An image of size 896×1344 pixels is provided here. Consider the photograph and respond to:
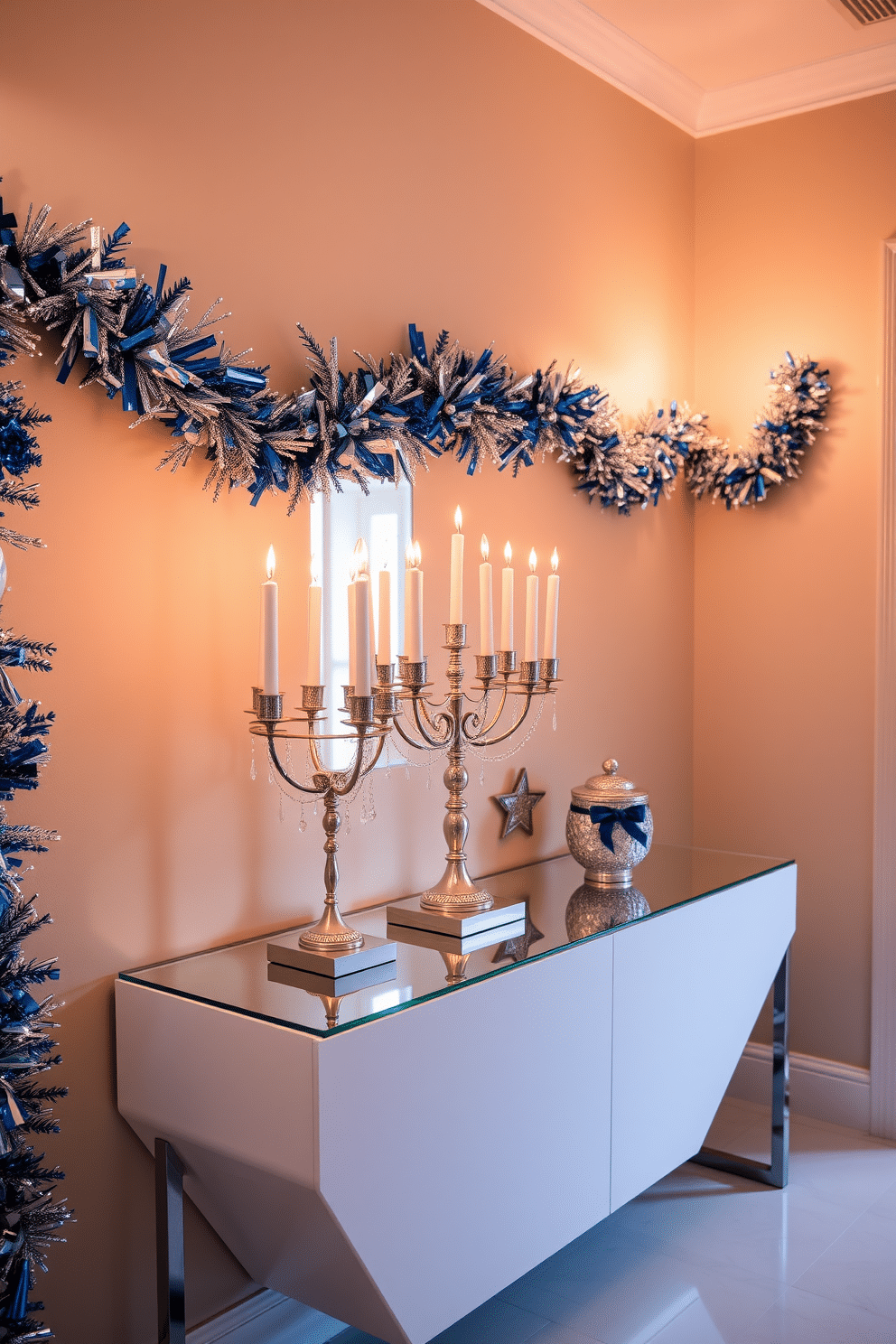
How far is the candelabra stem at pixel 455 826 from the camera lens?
2.06 metres

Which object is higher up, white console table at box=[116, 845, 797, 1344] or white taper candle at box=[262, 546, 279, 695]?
white taper candle at box=[262, 546, 279, 695]

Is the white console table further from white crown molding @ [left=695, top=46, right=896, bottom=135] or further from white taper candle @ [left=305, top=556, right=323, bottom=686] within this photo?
white crown molding @ [left=695, top=46, right=896, bottom=135]

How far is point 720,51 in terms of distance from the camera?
2.84 meters

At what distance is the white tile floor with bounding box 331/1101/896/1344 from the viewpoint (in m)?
2.14

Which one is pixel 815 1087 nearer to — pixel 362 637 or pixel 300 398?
pixel 362 637

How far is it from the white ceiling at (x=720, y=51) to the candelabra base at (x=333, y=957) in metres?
1.99

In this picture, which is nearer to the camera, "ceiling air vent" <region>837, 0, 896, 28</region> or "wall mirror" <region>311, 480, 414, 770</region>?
"wall mirror" <region>311, 480, 414, 770</region>

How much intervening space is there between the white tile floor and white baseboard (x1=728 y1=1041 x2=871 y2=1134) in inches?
6.6

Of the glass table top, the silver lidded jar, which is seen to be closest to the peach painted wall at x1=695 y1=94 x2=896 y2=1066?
the glass table top

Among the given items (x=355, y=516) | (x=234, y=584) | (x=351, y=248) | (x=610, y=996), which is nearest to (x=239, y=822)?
(x=234, y=584)

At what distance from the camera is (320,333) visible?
6.84 feet

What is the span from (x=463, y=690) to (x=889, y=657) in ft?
3.90

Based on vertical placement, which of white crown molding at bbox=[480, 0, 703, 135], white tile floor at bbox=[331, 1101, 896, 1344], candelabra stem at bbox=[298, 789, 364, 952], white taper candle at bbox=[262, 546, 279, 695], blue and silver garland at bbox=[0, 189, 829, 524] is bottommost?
A: white tile floor at bbox=[331, 1101, 896, 1344]

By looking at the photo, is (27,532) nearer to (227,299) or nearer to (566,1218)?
(227,299)
